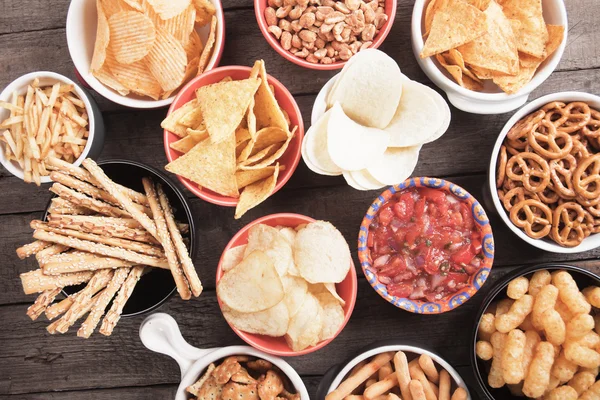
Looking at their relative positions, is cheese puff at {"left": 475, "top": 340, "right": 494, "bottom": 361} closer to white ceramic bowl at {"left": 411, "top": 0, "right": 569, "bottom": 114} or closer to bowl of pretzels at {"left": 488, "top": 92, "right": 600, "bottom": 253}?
bowl of pretzels at {"left": 488, "top": 92, "right": 600, "bottom": 253}

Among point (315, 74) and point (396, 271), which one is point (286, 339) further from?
point (315, 74)

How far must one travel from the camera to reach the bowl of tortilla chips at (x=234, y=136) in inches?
56.9

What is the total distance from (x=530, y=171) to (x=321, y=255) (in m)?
0.62

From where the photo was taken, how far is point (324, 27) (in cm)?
153

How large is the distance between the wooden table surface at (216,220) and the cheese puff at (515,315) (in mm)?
204

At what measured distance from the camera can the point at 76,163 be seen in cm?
159

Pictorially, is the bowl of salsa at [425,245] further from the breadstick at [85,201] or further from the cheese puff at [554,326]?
the breadstick at [85,201]

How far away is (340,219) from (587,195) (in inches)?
27.7

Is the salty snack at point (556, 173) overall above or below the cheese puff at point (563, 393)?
above

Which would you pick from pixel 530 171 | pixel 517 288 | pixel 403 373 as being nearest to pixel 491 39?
pixel 530 171

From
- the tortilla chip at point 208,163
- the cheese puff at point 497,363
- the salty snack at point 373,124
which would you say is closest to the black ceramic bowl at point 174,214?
the tortilla chip at point 208,163

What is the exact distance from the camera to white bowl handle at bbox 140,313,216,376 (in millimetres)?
1579

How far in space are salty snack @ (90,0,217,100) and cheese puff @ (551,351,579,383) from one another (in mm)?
1285

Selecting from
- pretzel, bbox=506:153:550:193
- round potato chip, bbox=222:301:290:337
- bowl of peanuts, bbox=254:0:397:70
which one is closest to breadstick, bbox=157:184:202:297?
round potato chip, bbox=222:301:290:337
